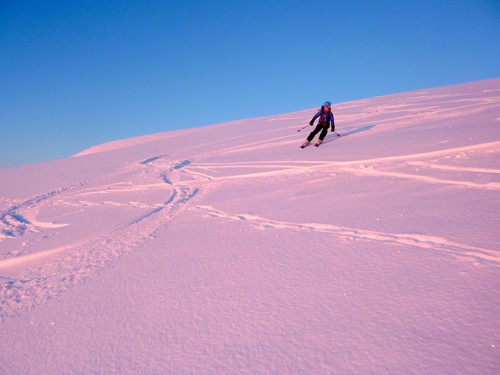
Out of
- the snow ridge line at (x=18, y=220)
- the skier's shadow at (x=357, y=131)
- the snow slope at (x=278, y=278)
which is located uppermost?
the skier's shadow at (x=357, y=131)

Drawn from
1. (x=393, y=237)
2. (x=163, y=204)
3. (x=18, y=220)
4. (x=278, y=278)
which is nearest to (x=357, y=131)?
(x=163, y=204)

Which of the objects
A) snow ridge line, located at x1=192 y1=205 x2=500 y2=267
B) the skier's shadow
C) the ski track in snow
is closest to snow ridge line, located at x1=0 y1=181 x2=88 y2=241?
→ the ski track in snow

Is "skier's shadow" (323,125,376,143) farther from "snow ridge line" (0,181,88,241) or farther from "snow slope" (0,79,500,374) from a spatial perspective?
"snow ridge line" (0,181,88,241)

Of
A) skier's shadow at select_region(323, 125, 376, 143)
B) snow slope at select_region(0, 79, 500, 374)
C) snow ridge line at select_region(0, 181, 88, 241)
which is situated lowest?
snow slope at select_region(0, 79, 500, 374)

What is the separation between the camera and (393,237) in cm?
289

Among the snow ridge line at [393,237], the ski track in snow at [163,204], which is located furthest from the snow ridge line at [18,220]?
the snow ridge line at [393,237]

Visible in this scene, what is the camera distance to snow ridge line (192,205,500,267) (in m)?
2.40

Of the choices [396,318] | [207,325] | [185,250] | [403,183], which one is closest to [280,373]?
[207,325]

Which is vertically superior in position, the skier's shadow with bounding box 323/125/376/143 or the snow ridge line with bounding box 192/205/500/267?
the skier's shadow with bounding box 323/125/376/143

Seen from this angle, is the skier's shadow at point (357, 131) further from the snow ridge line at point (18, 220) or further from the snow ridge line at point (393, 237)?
the snow ridge line at point (18, 220)

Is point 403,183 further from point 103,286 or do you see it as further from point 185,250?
point 103,286

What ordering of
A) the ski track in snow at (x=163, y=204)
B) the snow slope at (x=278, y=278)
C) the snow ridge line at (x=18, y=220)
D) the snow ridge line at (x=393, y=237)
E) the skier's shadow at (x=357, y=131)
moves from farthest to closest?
the skier's shadow at (x=357, y=131)
the snow ridge line at (x=18, y=220)
the ski track in snow at (x=163, y=204)
the snow ridge line at (x=393, y=237)
the snow slope at (x=278, y=278)

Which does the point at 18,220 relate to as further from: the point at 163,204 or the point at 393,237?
the point at 393,237

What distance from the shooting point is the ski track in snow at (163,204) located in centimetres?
292
